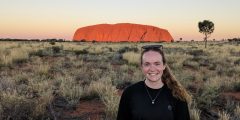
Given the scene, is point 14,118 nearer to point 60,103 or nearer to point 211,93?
point 60,103

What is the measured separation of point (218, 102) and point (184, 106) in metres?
5.20

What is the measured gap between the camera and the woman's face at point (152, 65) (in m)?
3.05

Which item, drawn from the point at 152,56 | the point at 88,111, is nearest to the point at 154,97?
the point at 152,56

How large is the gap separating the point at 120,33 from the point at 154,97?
522 ft

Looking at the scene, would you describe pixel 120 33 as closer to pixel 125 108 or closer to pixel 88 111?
pixel 88 111

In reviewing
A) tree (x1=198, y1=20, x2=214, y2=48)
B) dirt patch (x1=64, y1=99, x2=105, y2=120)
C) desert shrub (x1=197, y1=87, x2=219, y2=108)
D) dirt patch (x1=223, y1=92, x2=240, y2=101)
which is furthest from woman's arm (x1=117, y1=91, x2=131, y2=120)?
tree (x1=198, y1=20, x2=214, y2=48)

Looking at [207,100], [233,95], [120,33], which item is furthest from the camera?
[120,33]

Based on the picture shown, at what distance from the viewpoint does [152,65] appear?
3090 mm

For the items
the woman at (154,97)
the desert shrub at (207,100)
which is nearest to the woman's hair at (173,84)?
the woman at (154,97)

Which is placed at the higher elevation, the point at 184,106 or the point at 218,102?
the point at 184,106

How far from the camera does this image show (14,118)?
19.4 feet

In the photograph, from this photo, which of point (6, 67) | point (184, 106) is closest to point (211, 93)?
point (184, 106)

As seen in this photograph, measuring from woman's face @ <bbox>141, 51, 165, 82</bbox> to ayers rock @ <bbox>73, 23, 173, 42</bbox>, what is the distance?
148088 millimetres

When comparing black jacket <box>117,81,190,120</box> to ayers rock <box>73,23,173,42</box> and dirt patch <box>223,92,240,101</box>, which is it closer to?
dirt patch <box>223,92,240,101</box>
